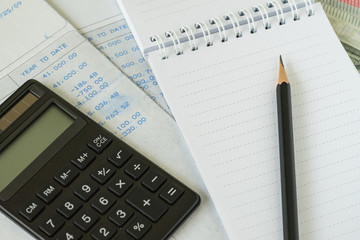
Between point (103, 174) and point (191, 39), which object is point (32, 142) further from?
point (191, 39)

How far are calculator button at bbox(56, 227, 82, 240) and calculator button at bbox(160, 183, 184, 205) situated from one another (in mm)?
89

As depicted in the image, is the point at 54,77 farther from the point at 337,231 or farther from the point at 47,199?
the point at 337,231

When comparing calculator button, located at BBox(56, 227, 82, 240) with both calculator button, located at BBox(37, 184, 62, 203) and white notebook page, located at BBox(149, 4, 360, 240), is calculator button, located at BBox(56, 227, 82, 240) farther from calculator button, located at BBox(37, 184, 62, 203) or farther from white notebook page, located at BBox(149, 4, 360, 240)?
white notebook page, located at BBox(149, 4, 360, 240)

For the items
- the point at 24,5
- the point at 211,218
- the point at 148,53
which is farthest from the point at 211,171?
the point at 24,5

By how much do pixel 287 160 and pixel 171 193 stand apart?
122mm

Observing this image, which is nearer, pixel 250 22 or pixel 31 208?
pixel 31 208

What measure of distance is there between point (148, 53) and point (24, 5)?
17 cm

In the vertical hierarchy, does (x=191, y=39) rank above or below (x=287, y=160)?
above

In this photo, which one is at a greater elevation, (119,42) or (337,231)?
(119,42)

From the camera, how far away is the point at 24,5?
63 cm

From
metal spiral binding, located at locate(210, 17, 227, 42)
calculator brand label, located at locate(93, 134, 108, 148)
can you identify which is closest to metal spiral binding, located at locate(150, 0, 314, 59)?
metal spiral binding, located at locate(210, 17, 227, 42)

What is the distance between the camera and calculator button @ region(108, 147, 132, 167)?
521mm

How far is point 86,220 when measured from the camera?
0.49 meters

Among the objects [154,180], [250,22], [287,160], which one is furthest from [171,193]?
[250,22]
